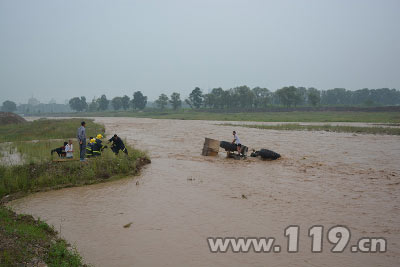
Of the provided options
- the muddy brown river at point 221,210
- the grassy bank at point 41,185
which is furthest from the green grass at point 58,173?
the muddy brown river at point 221,210

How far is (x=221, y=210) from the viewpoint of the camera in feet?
28.5

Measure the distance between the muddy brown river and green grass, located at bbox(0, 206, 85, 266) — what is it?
492 mm

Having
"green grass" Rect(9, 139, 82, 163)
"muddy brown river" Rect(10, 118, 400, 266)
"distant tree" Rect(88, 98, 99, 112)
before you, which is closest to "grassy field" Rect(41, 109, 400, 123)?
"muddy brown river" Rect(10, 118, 400, 266)

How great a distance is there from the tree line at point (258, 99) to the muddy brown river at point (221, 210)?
71.0 m

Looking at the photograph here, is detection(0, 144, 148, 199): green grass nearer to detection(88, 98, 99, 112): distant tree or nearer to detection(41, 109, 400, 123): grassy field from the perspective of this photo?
detection(41, 109, 400, 123): grassy field

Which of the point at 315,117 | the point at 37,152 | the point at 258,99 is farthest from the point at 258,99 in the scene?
the point at 37,152

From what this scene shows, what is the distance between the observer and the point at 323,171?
13.8 m

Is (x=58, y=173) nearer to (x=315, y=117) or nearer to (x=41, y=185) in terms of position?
(x=41, y=185)

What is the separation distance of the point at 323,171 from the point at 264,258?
29.3ft

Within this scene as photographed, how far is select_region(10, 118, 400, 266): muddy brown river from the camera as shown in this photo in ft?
20.1

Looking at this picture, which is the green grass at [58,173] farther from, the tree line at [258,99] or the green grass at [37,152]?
the tree line at [258,99]

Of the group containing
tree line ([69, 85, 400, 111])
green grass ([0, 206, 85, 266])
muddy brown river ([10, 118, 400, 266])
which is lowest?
muddy brown river ([10, 118, 400, 266])

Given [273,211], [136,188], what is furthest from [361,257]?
[136,188]

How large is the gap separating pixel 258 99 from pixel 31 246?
90.2m
